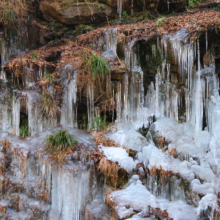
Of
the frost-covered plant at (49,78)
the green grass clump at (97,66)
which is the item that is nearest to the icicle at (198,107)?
the green grass clump at (97,66)

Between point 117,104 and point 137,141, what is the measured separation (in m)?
1.54

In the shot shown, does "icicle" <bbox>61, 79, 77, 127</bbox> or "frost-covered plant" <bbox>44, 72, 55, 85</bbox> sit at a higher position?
"frost-covered plant" <bbox>44, 72, 55, 85</bbox>

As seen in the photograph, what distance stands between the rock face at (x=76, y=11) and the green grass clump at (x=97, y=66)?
3365mm

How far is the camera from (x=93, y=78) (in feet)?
23.8

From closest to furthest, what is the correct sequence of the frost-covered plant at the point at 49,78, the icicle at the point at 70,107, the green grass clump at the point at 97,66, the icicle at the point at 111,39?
the green grass clump at the point at 97,66 → the icicle at the point at 70,107 → the frost-covered plant at the point at 49,78 → the icicle at the point at 111,39

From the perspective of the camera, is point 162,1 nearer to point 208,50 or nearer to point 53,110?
point 208,50

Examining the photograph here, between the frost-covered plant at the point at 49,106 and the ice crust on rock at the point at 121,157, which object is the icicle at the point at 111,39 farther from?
the ice crust on rock at the point at 121,157

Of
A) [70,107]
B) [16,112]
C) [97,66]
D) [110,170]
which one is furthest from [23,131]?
[110,170]

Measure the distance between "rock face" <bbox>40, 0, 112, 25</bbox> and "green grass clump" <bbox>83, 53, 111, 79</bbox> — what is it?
11.0ft

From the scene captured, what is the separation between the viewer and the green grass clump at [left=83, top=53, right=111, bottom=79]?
7172mm

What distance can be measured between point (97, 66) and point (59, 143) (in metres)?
2.72

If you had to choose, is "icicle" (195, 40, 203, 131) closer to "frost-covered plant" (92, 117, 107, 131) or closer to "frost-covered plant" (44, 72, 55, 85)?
"frost-covered plant" (92, 117, 107, 131)

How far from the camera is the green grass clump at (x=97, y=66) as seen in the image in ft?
23.5

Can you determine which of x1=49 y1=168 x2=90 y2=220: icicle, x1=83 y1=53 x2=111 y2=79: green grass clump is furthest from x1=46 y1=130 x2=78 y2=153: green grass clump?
x1=83 y1=53 x2=111 y2=79: green grass clump
